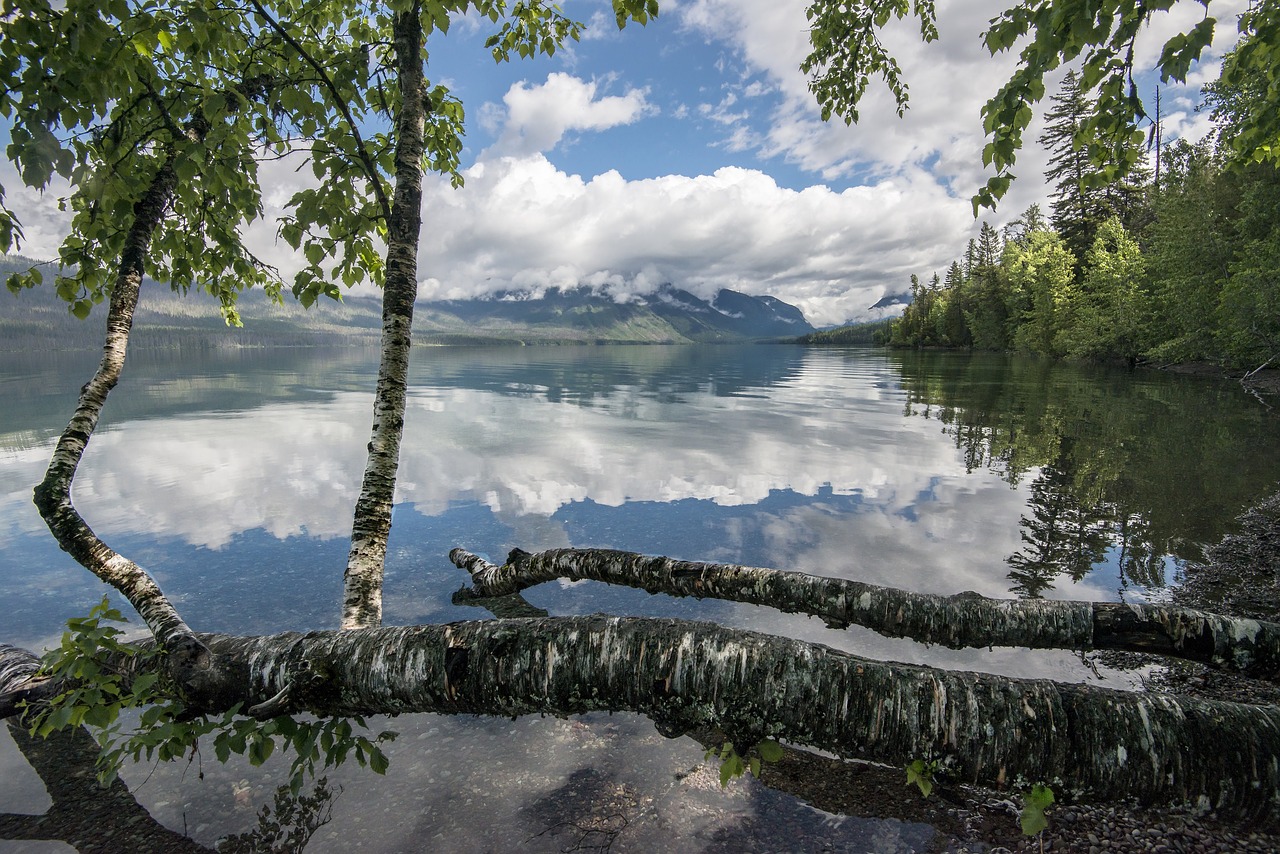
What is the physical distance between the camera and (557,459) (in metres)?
19.0

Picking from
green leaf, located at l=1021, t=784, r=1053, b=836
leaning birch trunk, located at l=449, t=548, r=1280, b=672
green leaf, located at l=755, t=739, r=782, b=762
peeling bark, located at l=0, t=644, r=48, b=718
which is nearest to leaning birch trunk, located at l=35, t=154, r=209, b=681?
peeling bark, located at l=0, t=644, r=48, b=718

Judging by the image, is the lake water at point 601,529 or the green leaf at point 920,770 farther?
the lake water at point 601,529

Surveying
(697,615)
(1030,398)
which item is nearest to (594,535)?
(697,615)

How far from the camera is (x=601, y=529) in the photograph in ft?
39.7

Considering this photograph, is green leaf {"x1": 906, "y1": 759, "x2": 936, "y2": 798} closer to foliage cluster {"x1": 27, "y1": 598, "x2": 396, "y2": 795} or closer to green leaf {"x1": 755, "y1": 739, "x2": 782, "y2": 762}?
green leaf {"x1": 755, "y1": 739, "x2": 782, "y2": 762}

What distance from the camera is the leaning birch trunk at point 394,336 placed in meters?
4.80

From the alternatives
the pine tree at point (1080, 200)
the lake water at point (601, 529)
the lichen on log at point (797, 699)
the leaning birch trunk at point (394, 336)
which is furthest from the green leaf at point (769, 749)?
the pine tree at point (1080, 200)

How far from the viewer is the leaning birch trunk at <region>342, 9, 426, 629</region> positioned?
4.80 meters

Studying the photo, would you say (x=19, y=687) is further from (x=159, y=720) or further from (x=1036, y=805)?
(x=1036, y=805)

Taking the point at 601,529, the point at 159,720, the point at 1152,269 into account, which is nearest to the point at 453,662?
the point at 159,720

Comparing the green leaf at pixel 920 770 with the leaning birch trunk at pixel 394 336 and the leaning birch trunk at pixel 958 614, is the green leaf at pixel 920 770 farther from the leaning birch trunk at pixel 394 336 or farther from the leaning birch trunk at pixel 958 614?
the leaning birch trunk at pixel 394 336

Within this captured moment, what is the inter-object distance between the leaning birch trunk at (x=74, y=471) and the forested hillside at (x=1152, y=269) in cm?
689

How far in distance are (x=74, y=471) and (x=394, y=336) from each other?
2694 millimetres

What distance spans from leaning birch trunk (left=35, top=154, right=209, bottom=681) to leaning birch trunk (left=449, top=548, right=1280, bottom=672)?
4.08 meters
